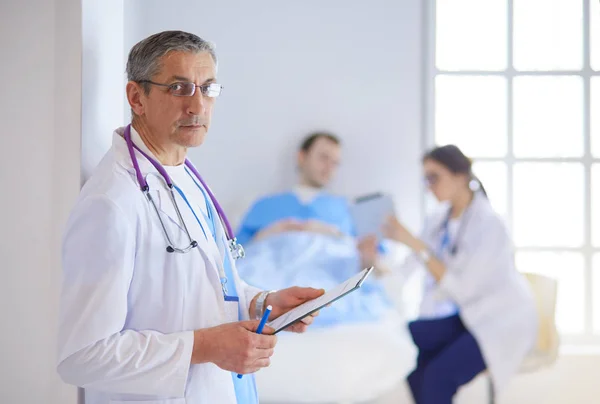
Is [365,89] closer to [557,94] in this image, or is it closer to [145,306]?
[557,94]

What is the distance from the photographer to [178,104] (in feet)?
4.13

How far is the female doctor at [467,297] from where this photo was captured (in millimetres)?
2895

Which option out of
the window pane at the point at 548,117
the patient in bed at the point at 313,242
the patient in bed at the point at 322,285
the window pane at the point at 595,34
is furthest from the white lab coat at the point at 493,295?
the window pane at the point at 595,34

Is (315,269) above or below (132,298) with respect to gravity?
below

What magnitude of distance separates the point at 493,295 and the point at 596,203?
50.3 inches

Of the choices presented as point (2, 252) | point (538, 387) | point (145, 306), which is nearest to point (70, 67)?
point (2, 252)

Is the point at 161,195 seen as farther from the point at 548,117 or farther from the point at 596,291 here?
the point at 596,291

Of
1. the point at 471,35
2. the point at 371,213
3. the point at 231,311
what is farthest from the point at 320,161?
the point at 231,311

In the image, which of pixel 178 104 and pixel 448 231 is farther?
pixel 448 231

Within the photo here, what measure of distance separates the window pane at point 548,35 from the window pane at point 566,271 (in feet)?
3.35

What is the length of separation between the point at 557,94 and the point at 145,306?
10.8 ft

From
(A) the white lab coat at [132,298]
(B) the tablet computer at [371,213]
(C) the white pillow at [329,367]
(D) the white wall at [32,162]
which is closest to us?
(A) the white lab coat at [132,298]

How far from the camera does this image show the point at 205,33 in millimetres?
3963

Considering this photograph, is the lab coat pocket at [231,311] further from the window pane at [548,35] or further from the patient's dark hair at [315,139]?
the window pane at [548,35]
